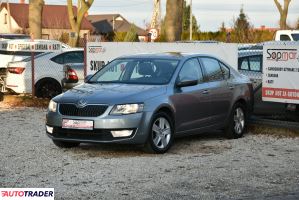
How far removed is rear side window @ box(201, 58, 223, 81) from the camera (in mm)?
12220

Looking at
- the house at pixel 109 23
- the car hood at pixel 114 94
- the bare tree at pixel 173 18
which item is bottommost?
the car hood at pixel 114 94

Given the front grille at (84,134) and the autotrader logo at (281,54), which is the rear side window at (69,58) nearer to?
the autotrader logo at (281,54)

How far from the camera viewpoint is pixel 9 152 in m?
11.1

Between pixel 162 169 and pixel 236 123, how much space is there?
3.65 m

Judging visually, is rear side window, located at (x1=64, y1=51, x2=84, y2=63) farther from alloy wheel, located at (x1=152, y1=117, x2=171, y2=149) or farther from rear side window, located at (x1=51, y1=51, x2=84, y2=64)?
alloy wheel, located at (x1=152, y1=117, x2=171, y2=149)

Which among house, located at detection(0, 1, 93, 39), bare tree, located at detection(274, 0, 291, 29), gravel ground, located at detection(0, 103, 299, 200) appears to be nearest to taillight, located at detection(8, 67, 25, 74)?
gravel ground, located at detection(0, 103, 299, 200)

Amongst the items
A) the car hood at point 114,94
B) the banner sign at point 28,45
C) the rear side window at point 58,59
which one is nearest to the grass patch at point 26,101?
the rear side window at point 58,59

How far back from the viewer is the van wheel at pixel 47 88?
773 inches

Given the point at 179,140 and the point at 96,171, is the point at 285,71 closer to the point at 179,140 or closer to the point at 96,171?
the point at 179,140

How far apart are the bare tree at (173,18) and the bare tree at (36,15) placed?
29.5 ft

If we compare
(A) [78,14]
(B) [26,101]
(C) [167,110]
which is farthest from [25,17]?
(C) [167,110]

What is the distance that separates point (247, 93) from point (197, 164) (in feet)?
11.5

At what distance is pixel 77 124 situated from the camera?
1053 cm

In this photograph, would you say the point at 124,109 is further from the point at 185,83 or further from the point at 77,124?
the point at 185,83
